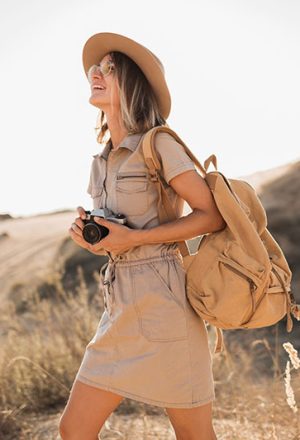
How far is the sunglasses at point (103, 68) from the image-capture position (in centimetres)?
281

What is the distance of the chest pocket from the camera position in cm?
255

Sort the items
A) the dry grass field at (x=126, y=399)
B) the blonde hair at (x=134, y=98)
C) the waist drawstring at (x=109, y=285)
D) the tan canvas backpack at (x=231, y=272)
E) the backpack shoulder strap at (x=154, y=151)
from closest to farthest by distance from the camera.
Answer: the tan canvas backpack at (x=231, y=272), the backpack shoulder strap at (x=154, y=151), the waist drawstring at (x=109, y=285), the blonde hair at (x=134, y=98), the dry grass field at (x=126, y=399)

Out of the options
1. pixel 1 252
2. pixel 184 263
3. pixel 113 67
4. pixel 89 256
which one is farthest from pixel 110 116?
pixel 1 252

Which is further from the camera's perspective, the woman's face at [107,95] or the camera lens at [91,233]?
the woman's face at [107,95]

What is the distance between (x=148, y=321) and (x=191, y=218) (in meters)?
0.41

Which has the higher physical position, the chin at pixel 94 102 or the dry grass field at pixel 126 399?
the chin at pixel 94 102

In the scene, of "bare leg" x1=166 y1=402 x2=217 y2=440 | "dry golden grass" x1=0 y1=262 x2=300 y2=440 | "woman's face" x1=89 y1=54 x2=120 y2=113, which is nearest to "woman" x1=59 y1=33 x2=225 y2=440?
"bare leg" x1=166 y1=402 x2=217 y2=440

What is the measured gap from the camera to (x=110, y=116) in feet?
9.20

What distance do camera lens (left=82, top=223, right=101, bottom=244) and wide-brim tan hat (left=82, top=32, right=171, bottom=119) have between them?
677 millimetres

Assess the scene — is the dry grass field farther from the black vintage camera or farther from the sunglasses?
the sunglasses

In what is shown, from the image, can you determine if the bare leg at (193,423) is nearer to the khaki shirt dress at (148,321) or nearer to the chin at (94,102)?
the khaki shirt dress at (148,321)

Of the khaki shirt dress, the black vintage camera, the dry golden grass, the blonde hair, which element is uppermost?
the blonde hair

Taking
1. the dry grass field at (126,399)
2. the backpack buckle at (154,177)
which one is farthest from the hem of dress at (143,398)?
the backpack buckle at (154,177)

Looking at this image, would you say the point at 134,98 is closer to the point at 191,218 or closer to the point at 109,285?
the point at 191,218
